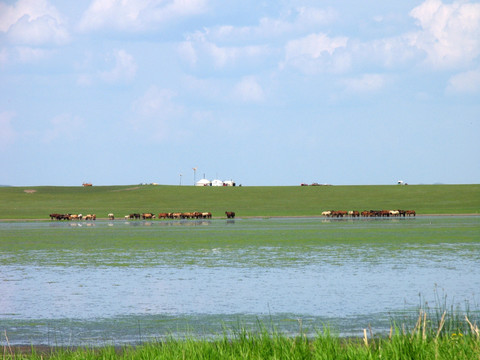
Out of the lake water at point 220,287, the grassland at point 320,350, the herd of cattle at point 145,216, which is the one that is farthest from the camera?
the herd of cattle at point 145,216

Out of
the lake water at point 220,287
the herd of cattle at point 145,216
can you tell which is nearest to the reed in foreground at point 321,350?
the lake water at point 220,287

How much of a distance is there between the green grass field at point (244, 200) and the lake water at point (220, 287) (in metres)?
62.1

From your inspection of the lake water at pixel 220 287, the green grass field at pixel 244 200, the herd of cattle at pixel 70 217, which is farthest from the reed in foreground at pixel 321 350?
the green grass field at pixel 244 200

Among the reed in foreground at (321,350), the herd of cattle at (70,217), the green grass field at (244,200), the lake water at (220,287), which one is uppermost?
the green grass field at (244,200)

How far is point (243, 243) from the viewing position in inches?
1766

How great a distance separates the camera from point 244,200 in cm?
12450

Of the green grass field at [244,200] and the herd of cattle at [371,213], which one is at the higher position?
the green grass field at [244,200]

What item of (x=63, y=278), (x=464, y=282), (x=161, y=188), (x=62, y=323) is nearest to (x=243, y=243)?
(x=63, y=278)

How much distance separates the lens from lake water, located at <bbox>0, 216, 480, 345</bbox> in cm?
1794

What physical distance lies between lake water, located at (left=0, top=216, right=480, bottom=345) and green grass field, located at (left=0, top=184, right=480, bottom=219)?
6210cm

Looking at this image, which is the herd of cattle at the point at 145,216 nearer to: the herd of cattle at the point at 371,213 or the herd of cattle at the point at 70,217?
the herd of cattle at the point at 70,217

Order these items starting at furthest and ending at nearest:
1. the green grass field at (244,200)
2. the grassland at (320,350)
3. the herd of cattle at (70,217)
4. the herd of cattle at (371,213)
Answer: the green grass field at (244,200), the herd of cattle at (371,213), the herd of cattle at (70,217), the grassland at (320,350)

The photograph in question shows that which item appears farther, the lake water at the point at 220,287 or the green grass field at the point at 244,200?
Answer: the green grass field at the point at 244,200

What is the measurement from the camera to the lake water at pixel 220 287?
58.9 feet
